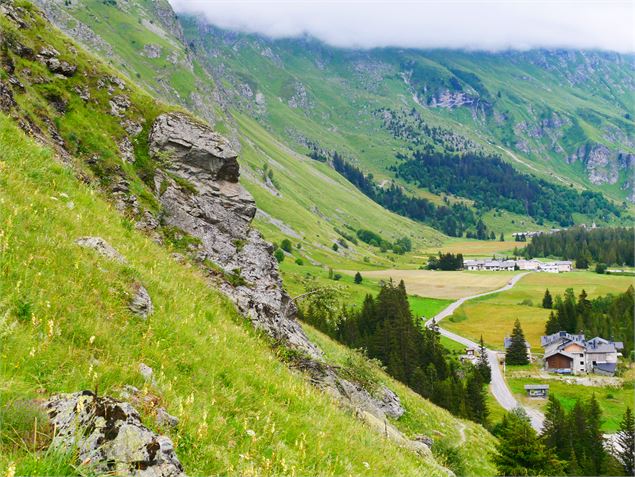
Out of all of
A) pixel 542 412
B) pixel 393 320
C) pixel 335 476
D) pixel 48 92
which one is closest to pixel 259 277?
pixel 48 92

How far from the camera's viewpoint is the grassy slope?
7.00 m

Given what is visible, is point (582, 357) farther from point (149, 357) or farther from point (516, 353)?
point (149, 357)

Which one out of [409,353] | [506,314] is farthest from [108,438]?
[506,314]

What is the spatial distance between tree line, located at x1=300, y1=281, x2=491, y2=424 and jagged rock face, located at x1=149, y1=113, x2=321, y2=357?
3260 centimetres

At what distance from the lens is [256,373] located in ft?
A: 35.7

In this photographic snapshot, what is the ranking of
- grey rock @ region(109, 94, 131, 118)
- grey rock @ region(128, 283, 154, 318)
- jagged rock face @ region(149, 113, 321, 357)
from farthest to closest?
grey rock @ region(109, 94, 131, 118)
jagged rock face @ region(149, 113, 321, 357)
grey rock @ region(128, 283, 154, 318)

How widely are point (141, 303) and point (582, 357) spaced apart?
428ft

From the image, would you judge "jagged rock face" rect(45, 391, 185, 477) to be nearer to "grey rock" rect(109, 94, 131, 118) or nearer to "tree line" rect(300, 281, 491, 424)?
"grey rock" rect(109, 94, 131, 118)

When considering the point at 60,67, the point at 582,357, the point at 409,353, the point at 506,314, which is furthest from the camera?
the point at 506,314

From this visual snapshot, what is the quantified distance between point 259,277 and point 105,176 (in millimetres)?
10156

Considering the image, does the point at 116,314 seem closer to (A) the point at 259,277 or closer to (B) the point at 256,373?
(B) the point at 256,373

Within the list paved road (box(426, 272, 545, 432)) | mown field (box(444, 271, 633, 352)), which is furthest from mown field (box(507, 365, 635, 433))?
mown field (box(444, 271, 633, 352))

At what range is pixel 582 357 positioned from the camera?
118m

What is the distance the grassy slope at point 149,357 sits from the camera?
700 centimetres
